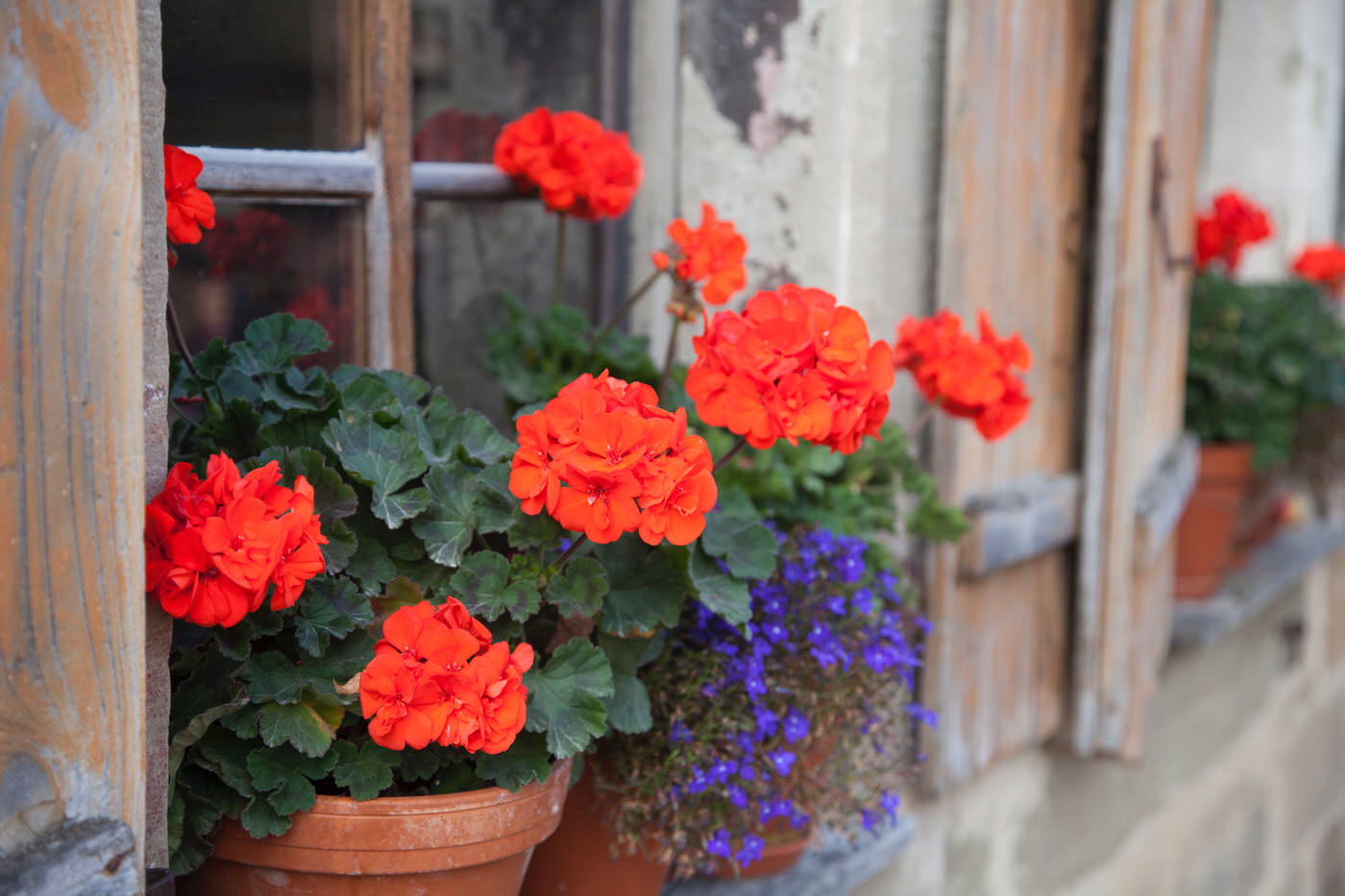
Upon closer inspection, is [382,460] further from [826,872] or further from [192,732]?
[826,872]

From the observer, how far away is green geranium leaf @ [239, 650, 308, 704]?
942 mm

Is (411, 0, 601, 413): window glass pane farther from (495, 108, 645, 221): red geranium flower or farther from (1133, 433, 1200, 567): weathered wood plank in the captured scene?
(1133, 433, 1200, 567): weathered wood plank

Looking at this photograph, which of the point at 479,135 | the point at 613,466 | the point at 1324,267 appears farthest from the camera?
the point at 1324,267

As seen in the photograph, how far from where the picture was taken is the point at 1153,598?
8.70ft

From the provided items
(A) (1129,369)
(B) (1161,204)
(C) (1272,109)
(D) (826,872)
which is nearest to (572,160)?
(D) (826,872)

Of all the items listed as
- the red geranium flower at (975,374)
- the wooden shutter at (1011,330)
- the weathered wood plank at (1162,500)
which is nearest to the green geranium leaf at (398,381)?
the red geranium flower at (975,374)

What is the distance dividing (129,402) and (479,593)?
13.5 inches

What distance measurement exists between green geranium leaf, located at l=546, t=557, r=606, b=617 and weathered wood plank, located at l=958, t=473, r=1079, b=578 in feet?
3.04

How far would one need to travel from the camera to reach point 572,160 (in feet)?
4.89

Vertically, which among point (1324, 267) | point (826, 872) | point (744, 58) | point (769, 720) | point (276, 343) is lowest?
point (826, 872)

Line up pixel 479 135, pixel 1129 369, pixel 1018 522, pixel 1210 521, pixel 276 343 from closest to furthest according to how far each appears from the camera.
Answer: pixel 276 343 < pixel 479 135 < pixel 1018 522 < pixel 1129 369 < pixel 1210 521

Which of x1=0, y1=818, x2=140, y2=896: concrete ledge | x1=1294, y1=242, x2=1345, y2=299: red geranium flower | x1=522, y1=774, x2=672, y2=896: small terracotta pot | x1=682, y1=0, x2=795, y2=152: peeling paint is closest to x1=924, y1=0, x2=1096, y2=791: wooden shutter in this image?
x1=682, y1=0, x2=795, y2=152: peeling paint

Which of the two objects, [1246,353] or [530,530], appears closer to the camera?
[530,530]

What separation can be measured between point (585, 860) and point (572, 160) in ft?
2.70
